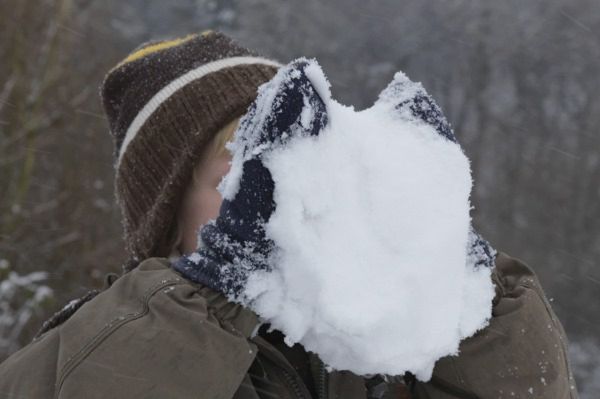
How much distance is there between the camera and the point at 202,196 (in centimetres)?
125

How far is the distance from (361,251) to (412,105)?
10.9 inches

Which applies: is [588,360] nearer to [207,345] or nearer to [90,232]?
[90,232]

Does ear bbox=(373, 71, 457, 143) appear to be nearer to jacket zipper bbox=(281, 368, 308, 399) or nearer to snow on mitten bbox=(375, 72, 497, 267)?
snow on mitten bbox=(375, 72, 497, 267)

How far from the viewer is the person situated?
30.5 inches

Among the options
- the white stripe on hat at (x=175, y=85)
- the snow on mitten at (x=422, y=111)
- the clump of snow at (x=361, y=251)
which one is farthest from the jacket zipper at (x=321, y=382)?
the white stripe on hat at (x=175, y=85)

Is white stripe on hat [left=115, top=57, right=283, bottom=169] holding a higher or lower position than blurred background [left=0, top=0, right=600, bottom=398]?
lower

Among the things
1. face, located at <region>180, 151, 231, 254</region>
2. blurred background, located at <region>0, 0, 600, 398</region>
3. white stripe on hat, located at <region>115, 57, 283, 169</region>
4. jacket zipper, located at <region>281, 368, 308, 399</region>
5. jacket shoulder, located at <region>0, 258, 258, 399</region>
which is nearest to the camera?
jacket shoulder, located at <region>0, 258, 258, 399</region>

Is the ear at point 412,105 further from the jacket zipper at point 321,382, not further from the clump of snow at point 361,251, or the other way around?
the jacket zipper at point 321,382

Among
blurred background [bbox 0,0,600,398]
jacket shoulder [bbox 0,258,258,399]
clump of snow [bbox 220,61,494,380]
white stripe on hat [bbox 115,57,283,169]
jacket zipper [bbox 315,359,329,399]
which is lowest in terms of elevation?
jacket shoulder [bbox 0,258,258,399]

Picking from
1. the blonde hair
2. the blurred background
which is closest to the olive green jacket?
the blonde hair

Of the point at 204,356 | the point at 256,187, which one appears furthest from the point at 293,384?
the point at 256,187

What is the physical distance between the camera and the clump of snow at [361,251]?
2.55 feet

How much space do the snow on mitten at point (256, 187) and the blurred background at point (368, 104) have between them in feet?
20.1

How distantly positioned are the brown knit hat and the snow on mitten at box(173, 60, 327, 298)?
43 centimetres
